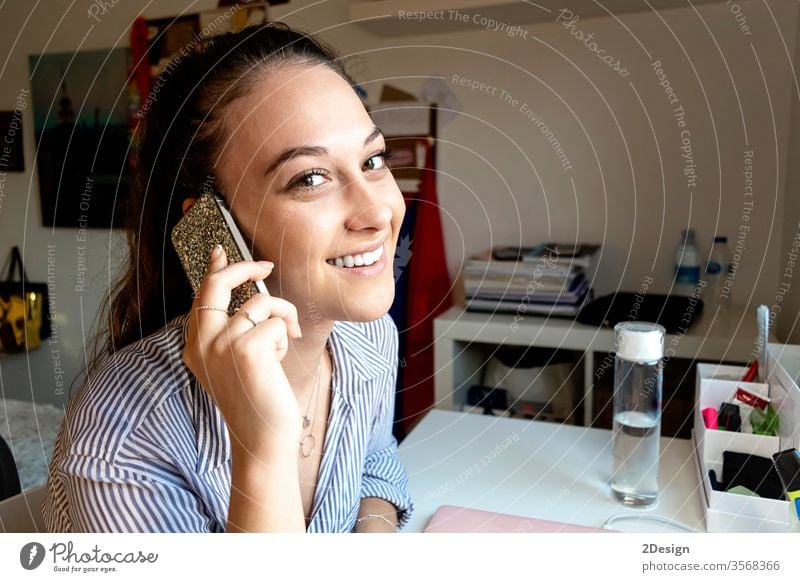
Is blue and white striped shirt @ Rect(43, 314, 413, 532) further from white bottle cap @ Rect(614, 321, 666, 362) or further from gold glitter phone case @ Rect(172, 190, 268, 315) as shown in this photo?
white bottle cap @ Rect(614, 321, 666, 362)

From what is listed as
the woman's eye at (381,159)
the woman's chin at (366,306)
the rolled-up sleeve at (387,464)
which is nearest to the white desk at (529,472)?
the rolled-up sleeve at (387,464)

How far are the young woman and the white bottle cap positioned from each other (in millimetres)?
221

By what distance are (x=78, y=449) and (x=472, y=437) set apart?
41 centimetres

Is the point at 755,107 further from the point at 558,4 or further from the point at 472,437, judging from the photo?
the point at 472,437

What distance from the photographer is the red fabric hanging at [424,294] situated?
54cm

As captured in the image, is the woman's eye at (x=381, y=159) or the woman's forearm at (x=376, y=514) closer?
the woman's eye at (x=381, y=159)

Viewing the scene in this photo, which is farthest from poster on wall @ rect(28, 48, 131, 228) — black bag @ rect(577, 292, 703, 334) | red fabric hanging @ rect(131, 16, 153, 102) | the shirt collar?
black bag @ rect(577, 292, 703, 334)

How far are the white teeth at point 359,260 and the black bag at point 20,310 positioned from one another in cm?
25

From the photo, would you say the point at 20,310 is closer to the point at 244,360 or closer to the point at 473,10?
the point at 244,360

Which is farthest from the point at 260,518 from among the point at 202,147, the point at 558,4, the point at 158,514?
the point at 558,4

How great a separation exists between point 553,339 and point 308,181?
1.05ft

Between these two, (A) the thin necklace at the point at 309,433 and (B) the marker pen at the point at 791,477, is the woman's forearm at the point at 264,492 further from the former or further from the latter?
(B) the marker pen at the point at 791,477

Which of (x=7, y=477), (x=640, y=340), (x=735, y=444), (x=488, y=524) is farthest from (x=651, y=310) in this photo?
(x=7, y=477)

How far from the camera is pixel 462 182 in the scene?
1.83ft
